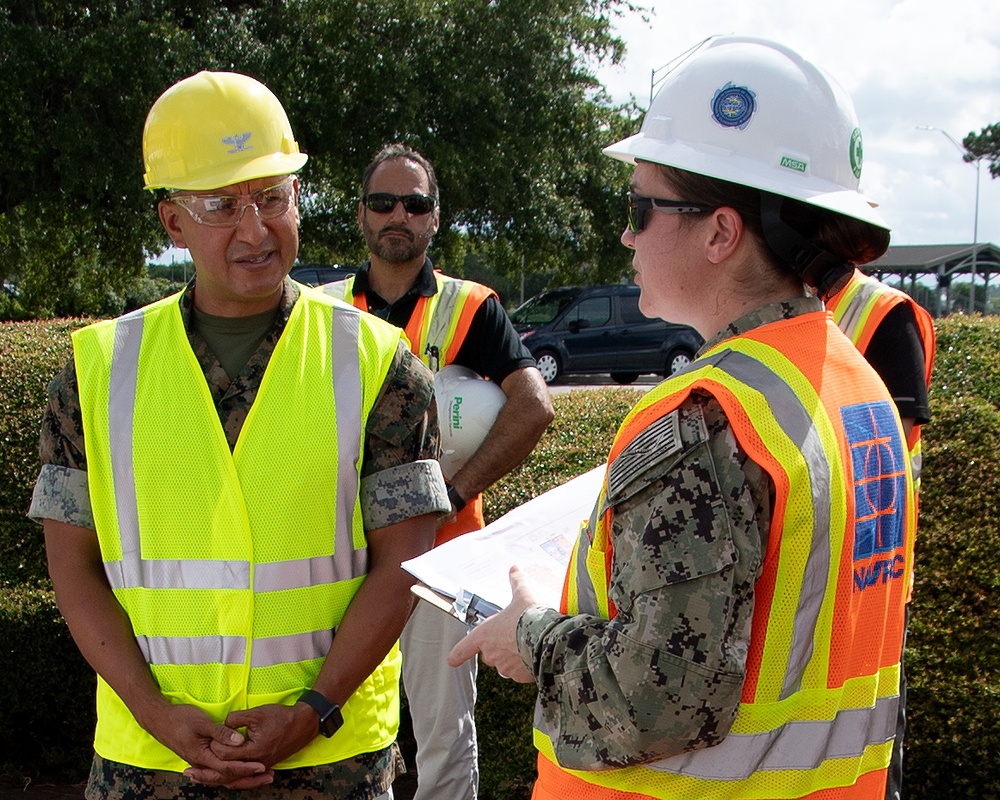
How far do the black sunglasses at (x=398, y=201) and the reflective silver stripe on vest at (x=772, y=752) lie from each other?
2685mm

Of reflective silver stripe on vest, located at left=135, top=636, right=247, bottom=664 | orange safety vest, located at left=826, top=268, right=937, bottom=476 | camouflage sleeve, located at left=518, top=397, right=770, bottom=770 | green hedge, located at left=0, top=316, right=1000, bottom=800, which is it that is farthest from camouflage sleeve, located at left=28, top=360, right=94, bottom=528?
green hedge, located at left=0, top=316, right=1000, bottom=800

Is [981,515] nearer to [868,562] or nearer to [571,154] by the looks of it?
[868,562]

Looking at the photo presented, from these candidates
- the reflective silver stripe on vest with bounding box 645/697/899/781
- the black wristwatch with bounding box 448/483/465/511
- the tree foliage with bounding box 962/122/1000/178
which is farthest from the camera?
the tree foliage with bounding box 962/122/1000/178

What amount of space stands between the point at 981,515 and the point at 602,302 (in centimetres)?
1620

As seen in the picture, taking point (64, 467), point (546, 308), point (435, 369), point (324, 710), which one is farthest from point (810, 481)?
point (546, 308)

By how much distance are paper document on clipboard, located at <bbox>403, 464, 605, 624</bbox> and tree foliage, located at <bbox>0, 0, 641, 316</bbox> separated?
1492cm

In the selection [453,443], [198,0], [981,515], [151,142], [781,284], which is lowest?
[981,515]

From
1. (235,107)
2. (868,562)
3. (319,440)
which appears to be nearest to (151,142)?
(235,107)

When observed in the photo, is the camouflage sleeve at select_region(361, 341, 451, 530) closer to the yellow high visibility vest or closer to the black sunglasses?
the yellow high visibility vest

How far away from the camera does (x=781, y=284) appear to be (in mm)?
1725

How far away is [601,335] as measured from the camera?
20.1 metres

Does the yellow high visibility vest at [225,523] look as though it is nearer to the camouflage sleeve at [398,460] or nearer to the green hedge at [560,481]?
the camouflage sleeve at [398,460]

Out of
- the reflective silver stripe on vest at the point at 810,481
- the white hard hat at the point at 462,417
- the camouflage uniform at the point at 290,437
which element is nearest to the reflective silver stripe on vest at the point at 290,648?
the camouflage uniform at the point at 290,437

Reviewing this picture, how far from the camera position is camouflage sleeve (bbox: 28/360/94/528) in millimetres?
2299
